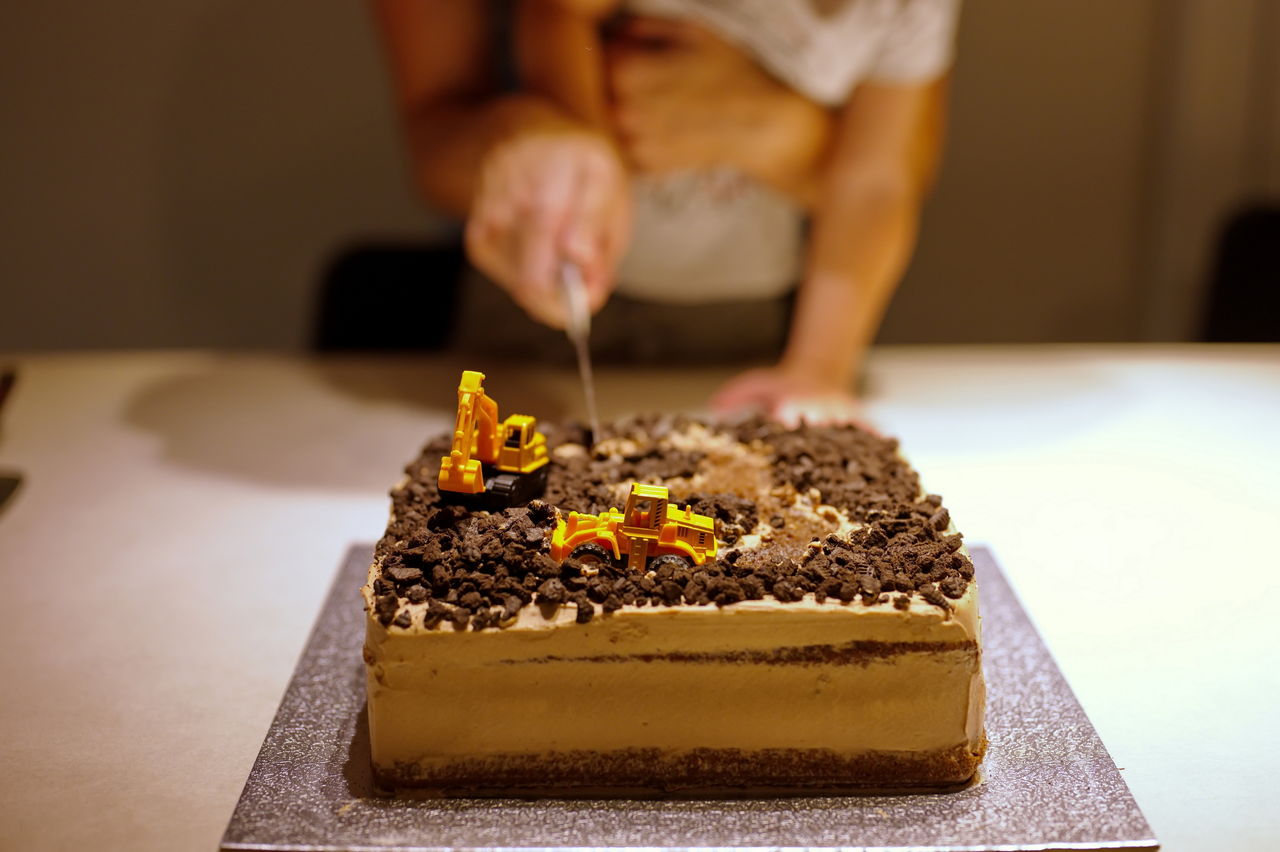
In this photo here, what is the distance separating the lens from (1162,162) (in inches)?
108

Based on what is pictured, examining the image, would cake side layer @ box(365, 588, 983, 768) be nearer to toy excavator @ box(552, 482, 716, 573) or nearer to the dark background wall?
toy excavator @ box(552, 482, 716, 573)

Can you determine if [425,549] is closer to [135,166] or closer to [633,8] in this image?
[633,8]

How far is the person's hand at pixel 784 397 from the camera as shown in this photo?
2322 millimetres

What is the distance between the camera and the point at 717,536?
1300 mm

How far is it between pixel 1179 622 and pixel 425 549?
3.26ft

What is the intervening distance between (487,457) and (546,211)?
913 mm

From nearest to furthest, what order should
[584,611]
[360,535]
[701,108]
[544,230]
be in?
[584,611], [360,535], [544,230], [701,108]

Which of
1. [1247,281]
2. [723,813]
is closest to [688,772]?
[723,813]

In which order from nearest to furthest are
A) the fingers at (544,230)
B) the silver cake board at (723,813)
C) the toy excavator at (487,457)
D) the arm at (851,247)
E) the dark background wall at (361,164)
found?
the silver cake board at (723,813), the toy excavator at (487,457), the fingers at (544,230), the arm at (851,247), the dark background wall at (361,164)

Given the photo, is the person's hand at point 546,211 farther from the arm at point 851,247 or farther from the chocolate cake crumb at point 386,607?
the chocolate cake crumb at point 386,607

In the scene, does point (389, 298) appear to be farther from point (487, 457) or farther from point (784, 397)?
point (487, 457)

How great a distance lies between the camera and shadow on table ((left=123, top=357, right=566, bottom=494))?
215 cm

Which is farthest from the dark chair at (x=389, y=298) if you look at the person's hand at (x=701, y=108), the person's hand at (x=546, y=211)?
the person's hand at (x=701, y=108)

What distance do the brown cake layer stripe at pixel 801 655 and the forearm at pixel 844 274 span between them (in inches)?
51.8
